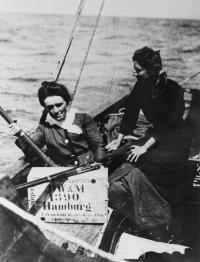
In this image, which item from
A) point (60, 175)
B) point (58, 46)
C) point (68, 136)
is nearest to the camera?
point (60, 175)

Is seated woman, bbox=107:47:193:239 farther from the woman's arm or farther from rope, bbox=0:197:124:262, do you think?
rope, bbox=0:197:124:262

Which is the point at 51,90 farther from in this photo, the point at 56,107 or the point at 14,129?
the point at 14,129

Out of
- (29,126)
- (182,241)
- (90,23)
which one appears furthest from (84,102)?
(182,241)

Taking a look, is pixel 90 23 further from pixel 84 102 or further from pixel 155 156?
Answer: pixel 84 102

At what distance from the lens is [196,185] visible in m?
1.71

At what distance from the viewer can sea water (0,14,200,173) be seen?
5.12ft

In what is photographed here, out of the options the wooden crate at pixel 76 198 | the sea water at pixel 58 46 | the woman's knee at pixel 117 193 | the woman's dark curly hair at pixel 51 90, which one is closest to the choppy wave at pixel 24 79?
the sea water at pixel 58 46

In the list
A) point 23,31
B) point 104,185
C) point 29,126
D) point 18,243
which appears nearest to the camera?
point 18,243

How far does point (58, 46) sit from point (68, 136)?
48 centimetres

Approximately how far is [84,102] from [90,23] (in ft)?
4.59

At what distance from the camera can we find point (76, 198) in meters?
1.52

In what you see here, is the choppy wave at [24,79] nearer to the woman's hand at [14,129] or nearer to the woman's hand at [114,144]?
the woman's hand at [14,129]

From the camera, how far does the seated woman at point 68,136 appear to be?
158 centimetres

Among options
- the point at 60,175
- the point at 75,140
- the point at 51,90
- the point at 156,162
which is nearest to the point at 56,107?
the point at 51,90
